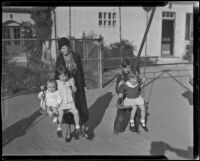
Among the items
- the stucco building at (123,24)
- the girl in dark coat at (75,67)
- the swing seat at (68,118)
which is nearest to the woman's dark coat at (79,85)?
the girl in dark coat at (75,67)

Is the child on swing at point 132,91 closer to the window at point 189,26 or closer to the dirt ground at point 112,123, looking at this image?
the dirt ground at point 112,123

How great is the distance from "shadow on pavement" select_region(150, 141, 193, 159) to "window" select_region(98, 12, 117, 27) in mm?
1591

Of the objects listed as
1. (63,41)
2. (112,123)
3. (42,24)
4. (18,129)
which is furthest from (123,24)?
(18,129)

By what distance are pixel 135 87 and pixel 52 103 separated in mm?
1026

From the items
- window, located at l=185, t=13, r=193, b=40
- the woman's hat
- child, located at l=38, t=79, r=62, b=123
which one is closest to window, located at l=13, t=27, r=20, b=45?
the woman's hat

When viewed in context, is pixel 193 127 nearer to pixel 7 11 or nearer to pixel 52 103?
pixel 52 103

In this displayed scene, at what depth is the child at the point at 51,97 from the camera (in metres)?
2.79

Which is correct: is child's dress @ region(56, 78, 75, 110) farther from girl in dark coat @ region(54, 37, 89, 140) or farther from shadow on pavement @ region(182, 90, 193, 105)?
shadow on pavement @ region(182, 90, 193, 105)

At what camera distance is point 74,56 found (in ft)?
9.37

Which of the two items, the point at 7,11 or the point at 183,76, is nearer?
the point at 7,11

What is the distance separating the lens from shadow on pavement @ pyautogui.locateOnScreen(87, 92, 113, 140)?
305cm

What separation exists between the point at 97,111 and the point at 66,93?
1.96ft

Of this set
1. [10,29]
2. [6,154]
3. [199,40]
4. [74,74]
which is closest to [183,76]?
[199,40]

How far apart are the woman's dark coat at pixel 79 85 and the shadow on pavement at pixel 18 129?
1.74 ft
